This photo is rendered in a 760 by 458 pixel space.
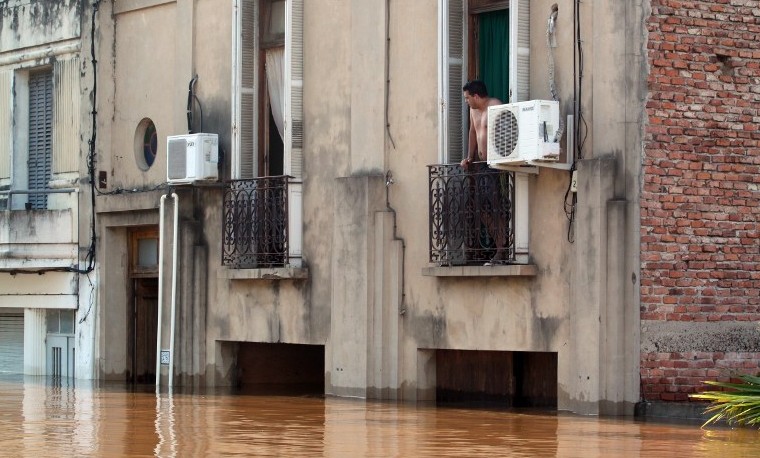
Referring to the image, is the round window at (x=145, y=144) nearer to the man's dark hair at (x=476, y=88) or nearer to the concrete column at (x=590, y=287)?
the man's dark hair at (x=476, y=88)

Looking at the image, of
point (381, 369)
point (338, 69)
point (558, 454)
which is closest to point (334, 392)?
point (381, 369)

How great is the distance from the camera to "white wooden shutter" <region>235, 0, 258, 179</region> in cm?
2048

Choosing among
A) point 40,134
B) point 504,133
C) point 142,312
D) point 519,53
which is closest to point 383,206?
point 504,133

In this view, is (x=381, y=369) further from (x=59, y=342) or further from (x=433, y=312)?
(x=59, y=342)

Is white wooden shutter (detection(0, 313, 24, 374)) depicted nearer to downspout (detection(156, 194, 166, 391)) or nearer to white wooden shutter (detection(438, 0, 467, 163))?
downspout (detection(156, 194, 166, 391))

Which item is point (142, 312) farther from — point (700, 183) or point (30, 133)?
point (700, 183)

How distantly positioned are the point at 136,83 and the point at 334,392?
610 cm

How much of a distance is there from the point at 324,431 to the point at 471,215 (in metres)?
3.92

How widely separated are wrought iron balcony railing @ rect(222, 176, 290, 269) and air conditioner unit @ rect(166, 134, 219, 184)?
358mm

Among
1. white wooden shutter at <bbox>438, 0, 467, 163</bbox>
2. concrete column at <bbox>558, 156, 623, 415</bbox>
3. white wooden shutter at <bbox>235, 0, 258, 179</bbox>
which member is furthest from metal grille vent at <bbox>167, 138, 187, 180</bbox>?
concrete column at <bbox>558, 156, 623, 415</bbox>

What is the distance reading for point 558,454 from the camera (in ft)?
39.1

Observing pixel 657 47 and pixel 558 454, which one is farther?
pixel 657 47

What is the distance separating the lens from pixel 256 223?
65.5 ft

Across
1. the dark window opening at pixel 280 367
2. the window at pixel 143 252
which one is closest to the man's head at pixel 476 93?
the dark window opening at pixel 280 367
